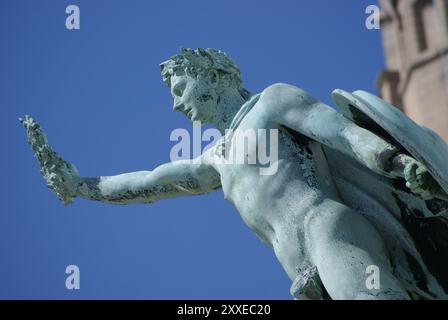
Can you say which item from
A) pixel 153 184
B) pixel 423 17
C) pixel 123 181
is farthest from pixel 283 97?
pixel 423 17

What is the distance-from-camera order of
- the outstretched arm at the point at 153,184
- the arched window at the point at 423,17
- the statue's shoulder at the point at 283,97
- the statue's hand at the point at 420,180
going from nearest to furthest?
1. the statue's hand at the point at 420,180
2. the statue's shoulder at the point at 283,97
3. the outstretched arm at the point at 153,184
4. the arched window at the point at 423,17

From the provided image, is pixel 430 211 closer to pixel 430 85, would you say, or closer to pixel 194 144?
pixel 194 144

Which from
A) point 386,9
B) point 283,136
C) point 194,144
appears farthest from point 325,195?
point 386,9

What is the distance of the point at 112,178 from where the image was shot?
11.6 metres

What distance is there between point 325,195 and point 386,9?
4921 centimetres

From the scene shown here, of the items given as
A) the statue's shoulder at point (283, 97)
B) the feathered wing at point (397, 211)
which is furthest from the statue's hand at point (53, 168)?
the feathered wing at point (397, 211)

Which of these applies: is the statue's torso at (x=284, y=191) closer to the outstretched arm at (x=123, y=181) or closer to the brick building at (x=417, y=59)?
the outstretched arm at (x=123, y=181)

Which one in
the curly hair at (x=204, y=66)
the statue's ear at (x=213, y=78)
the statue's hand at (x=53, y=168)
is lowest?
the statue's hand at (x=53, y=168)

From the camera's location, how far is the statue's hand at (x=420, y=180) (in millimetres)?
9664

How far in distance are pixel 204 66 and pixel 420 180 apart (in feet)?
6.35

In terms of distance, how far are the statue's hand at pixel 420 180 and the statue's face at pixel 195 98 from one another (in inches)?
66.3

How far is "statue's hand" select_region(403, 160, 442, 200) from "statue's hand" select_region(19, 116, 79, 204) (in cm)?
283

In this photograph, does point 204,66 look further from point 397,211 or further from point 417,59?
point 417,59

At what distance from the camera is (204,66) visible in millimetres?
10984
